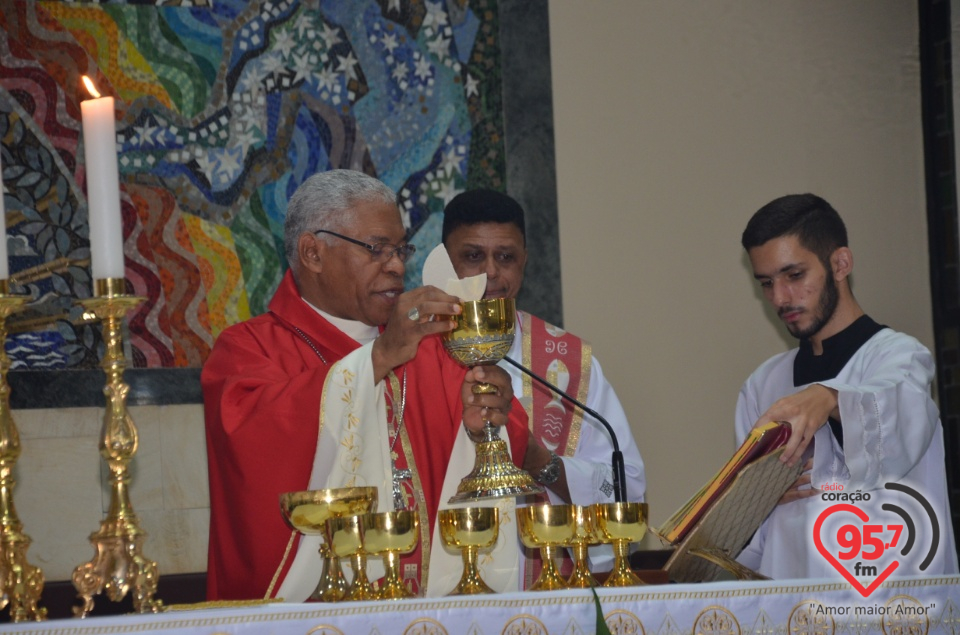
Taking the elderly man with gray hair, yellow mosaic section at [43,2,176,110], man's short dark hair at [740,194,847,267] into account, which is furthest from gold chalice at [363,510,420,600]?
yellow mosaic section at [43,2,176,110]

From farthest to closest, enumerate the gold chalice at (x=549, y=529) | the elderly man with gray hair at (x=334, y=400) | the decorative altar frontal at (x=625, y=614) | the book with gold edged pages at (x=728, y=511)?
the elderly man with gray hair at (x=334, y=400) < the book with gold edged pages at (x=728, y=511) < the gold chalice at (x=549, y=529) < the decorative altar frontal at (x=625, y=614)

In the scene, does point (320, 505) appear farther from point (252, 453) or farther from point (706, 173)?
point (706, 173)

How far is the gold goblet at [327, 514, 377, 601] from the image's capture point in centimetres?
264

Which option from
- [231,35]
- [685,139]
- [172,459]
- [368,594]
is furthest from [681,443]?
[368,594]

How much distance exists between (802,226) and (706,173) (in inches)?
66.0

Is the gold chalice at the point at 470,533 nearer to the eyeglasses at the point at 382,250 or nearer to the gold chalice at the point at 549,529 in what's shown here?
the gold chalice at the point at 549,529

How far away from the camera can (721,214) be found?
5766 millimetres

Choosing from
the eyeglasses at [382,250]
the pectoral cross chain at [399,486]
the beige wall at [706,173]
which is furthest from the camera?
the beige wall at [706,173]

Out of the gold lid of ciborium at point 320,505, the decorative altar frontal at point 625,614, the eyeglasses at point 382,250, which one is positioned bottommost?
the decorative altar frontal at point 625,614

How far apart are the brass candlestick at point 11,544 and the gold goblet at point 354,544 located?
1.97 feet

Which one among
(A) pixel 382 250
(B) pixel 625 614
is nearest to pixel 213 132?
(A) pixel 382 250

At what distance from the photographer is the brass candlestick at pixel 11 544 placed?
252 cm

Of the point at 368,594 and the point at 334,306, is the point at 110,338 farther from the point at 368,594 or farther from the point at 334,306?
the point at 334,306

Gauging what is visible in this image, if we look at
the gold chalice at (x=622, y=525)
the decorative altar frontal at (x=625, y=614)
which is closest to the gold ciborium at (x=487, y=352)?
the gold chalice at (x=622, y=525)
